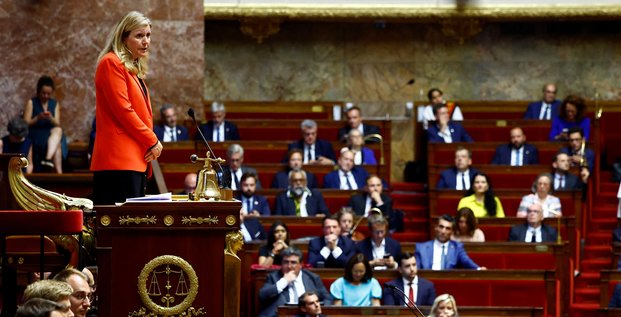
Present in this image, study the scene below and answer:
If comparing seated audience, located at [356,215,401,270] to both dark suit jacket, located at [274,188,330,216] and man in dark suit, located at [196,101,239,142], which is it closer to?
dark suit jacket, located at [274,188,330,216]

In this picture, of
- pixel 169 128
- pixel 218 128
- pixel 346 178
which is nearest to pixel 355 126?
pixel 346 178

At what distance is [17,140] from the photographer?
462 inches

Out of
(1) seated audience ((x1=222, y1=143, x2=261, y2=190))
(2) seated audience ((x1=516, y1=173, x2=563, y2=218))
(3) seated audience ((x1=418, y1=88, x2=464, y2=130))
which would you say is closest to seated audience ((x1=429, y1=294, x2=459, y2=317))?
(2) seated audience ((x1=516, y1=173, x2=563, y2=218))

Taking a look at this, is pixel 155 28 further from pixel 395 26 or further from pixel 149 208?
pixel 149 208

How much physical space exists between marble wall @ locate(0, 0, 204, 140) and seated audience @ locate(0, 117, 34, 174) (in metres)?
0.72

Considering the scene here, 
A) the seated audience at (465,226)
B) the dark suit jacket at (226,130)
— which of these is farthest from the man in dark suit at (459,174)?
the dark suit jacket at (226,130)

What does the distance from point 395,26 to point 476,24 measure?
989mm

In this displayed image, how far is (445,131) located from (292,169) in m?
2.00

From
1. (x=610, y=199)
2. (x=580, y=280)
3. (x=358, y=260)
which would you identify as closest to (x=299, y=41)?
(x=610, y=199)

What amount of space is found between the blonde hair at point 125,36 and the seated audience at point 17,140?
561 centimetres

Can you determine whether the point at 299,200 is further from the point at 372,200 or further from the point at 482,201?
the point at 482,201

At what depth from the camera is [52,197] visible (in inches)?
241

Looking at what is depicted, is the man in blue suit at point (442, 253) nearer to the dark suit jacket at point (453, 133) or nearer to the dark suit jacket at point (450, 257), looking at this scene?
the dark suit jacket at point (450, 257)

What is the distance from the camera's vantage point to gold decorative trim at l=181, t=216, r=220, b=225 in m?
5.45
